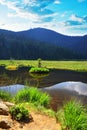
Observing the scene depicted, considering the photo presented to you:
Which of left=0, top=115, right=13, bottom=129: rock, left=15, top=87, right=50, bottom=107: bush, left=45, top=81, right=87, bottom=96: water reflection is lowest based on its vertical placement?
left=45, top=81, right=87, bottom=96: water reflection

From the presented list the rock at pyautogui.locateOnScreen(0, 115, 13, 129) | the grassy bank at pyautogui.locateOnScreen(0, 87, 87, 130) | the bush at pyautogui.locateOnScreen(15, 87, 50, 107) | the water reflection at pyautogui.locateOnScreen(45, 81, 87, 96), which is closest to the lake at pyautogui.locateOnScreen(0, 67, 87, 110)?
the water reflection at pyautogui.locateOnScreen(45, 81, 87, 96)

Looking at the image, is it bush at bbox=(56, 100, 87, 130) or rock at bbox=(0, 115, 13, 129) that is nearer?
bush at bbox=(56, 100, 87, 130)

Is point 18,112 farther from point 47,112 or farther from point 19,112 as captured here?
point 47,112

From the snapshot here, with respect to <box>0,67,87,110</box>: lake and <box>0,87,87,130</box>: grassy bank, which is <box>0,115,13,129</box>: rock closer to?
<box>0,87,87,130</box>: grassy bank

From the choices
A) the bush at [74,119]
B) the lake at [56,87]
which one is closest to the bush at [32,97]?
the lake at [56,87]

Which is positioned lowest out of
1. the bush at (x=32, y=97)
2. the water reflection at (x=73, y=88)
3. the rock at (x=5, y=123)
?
the water reflection at (x=73, y=88)

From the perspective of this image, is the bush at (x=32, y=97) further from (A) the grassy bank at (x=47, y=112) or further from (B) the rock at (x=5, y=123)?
(B) the rock at (x=5, y=123)

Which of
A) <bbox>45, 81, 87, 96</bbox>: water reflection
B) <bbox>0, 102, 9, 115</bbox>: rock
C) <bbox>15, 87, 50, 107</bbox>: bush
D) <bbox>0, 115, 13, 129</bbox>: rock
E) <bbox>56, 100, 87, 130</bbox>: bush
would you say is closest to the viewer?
<bbox>56, 100, 87, 130</bbox>: bush

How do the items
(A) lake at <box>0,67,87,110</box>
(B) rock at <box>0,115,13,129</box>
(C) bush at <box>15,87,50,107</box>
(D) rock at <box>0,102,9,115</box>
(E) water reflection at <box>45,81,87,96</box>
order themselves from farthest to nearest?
(E) water reflection at <box>45,81,87,96</box>, (A) lake at <box>0,67,87,110</box>, (C) bush at <box>15,87,50,107</box>, (D) rock at <box>0,102,9,115</box>, (B) rock at <box>0,115,13,129</box>

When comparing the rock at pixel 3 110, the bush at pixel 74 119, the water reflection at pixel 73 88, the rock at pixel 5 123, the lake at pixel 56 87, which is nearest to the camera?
the bush at pixel 74 119

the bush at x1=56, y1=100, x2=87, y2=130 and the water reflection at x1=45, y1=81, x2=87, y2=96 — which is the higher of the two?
the bush at x1=56, y1=100, x2=87, y2=130

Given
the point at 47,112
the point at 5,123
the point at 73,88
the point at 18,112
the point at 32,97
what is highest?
the point at 32,97

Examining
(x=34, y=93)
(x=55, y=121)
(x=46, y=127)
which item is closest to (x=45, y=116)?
(x=55, y=121)

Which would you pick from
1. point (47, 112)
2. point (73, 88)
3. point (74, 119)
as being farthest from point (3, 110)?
point (73, 88)
